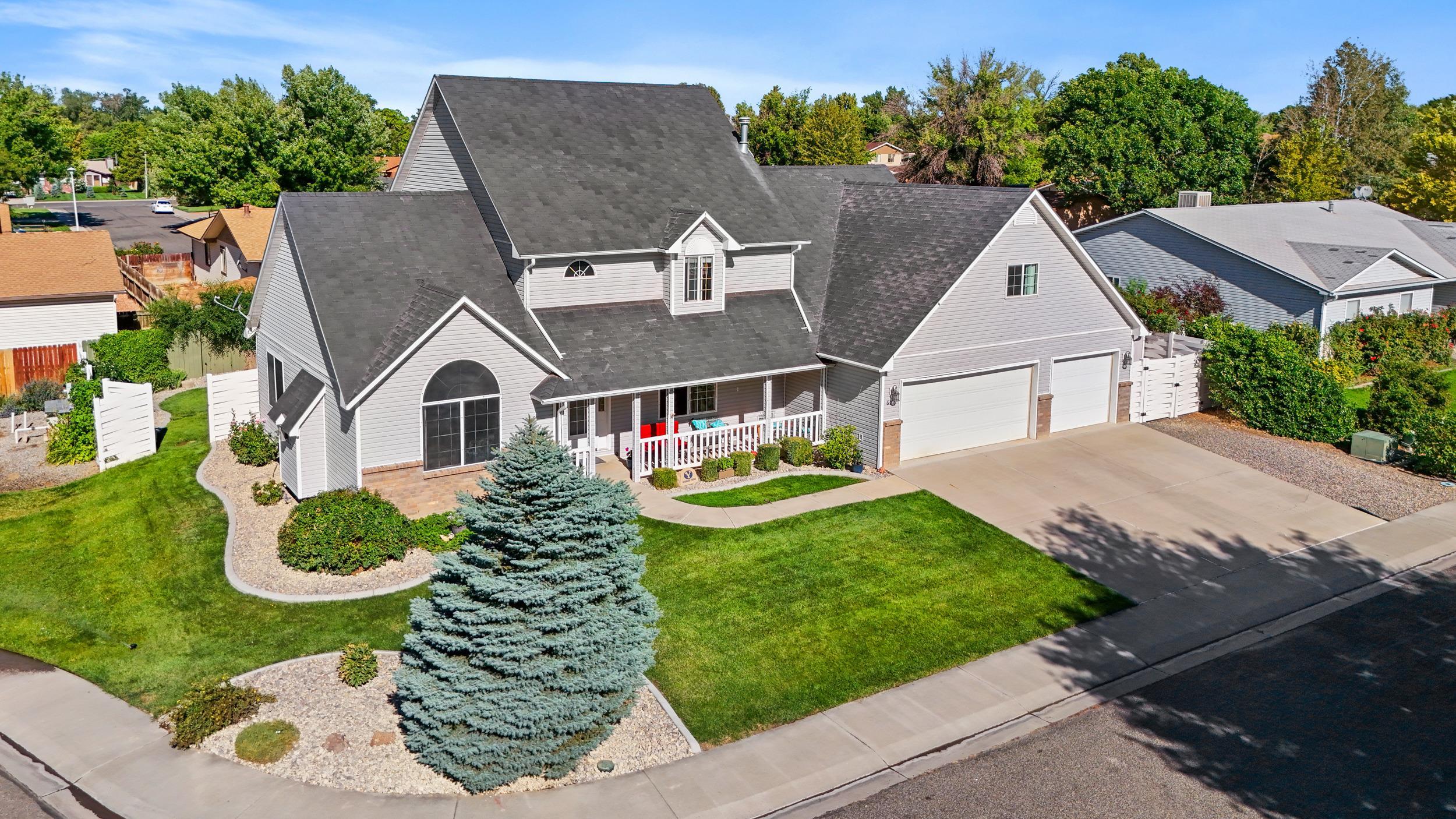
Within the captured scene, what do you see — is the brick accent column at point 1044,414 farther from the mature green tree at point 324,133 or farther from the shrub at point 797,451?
the mature green tree at point 324,133

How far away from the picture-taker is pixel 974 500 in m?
23.4

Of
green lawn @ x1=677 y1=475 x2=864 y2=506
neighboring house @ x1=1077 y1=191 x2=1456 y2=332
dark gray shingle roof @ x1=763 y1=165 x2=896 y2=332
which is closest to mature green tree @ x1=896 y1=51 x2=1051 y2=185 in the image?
neighboring house @ x1=1077 y1=191 x2=1456 y2=332

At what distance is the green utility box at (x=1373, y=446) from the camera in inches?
1067

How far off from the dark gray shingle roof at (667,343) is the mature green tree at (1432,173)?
44.6 m

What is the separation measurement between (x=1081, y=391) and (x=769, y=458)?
9488 mm

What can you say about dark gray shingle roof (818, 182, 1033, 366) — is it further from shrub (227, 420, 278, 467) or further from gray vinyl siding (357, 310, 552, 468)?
shrub (227, 420, 278, 467)

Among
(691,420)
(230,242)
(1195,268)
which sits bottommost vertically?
(691,420)

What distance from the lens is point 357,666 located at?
15.5 m

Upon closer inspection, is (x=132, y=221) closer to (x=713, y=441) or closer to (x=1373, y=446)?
(x=713, y=441)

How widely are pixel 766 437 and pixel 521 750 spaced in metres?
13.1

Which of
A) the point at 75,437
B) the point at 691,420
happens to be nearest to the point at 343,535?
the point at 691,420

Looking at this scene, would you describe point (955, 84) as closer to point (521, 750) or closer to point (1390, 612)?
point (1390, 612)

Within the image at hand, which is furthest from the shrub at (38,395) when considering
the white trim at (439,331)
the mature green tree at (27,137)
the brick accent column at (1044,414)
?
the mature green tree at (27,137)

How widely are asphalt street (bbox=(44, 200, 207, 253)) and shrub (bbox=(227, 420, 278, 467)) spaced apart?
44.6 metres
